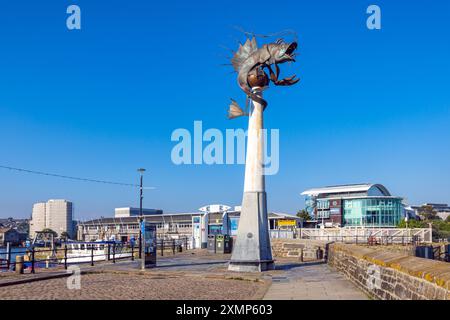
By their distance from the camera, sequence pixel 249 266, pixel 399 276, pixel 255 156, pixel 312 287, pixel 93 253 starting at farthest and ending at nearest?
pixel 93 253, pixel 255 156, pixel 249 266, pixel 312 287, pixel 399 276

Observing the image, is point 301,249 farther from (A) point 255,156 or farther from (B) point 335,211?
(B) point 335,211

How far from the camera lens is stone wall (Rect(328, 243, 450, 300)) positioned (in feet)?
24.2

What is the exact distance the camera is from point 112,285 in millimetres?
15773

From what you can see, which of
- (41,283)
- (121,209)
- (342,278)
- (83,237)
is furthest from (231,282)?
(121,209)

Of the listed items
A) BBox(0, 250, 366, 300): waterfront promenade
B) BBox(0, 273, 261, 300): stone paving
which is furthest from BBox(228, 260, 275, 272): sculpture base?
BBox(0, 273, 261, 300): stone paving

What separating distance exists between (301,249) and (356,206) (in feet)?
218

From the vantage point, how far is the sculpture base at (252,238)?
19969 mm

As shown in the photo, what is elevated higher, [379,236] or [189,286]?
[189,286]

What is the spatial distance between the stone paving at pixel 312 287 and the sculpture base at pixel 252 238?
3.88 feet

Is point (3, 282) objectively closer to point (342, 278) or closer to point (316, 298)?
point (316, 298)

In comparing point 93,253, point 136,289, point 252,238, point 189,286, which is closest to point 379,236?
point 93,253

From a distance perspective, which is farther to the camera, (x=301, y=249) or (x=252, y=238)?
(x=301, y=249)

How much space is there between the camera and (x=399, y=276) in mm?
9352
